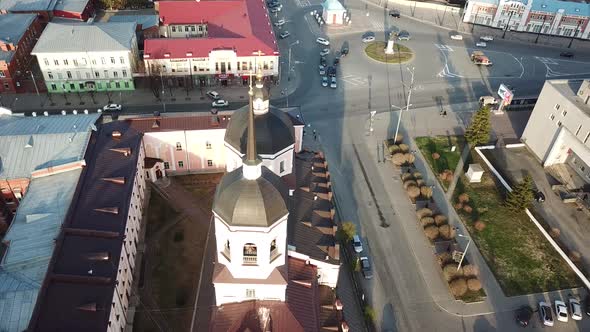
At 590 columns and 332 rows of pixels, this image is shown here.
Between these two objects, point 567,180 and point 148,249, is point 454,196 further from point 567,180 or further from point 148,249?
point 148,249

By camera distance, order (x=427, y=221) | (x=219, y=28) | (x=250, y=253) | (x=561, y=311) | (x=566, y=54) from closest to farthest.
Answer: (x=250, y=253) → (x=561, y=311) → (x=427, y=221) → (x=219, y=28) → (x=566, y=54)

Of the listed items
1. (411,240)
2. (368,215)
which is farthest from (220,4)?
(411,240)

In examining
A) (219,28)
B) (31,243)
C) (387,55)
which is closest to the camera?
(31,243)

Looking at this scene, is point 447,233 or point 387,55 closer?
point 447,233

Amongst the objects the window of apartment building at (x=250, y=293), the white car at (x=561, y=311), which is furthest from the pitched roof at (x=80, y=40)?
the white car at (x=561, y=311)

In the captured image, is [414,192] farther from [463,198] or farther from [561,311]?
[561,311]

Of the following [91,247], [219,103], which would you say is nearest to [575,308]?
[91,247]

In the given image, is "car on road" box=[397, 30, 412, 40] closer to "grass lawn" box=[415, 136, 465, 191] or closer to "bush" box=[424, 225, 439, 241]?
"grass lawn" box=[415, 136, 465, 191]

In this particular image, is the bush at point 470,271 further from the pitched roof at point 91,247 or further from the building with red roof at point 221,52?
the building with red roof at point 221,52
